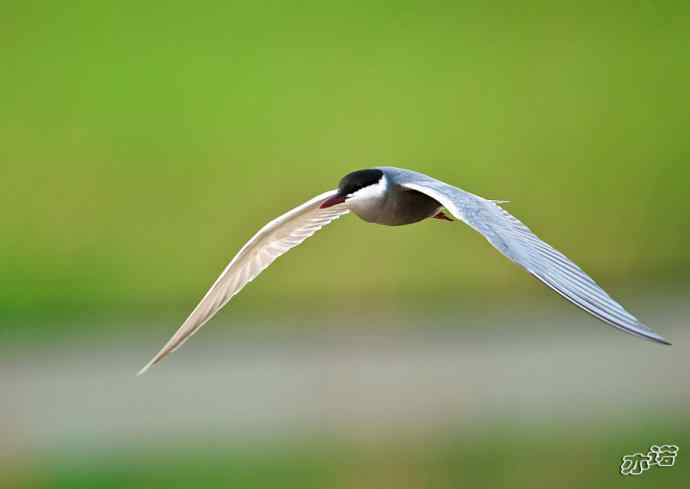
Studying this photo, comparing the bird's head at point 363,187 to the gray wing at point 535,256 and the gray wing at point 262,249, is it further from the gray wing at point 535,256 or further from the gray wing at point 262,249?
the gray wing at point 262,249

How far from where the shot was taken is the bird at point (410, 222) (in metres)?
2.93

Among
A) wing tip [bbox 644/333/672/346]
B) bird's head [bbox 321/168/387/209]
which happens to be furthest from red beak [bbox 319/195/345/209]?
wing tip [bbox 644/333/672/346]

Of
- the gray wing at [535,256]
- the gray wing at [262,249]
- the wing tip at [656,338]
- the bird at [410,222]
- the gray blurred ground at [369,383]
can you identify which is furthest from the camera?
the gray blurred ground at [369,383]

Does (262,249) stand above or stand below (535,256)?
above

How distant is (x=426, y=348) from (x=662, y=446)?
7.02ft

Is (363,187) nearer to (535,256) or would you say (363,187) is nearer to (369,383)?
(535,256)

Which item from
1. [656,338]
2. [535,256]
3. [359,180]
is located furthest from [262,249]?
[656,338]

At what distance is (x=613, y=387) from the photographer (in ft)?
23.0

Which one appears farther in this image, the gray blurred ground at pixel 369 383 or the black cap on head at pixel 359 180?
the gray blurred ground at pixel 369 383

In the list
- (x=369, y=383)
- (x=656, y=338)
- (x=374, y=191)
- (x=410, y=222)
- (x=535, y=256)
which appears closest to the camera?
(x=656, y=338)

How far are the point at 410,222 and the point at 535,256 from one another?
29.4 inches

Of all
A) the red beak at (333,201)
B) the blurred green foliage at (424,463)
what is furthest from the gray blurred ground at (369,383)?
the red beak at (333,201)

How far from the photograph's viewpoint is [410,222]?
3.80 m

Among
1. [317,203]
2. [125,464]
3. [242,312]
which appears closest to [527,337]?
[242,312]
